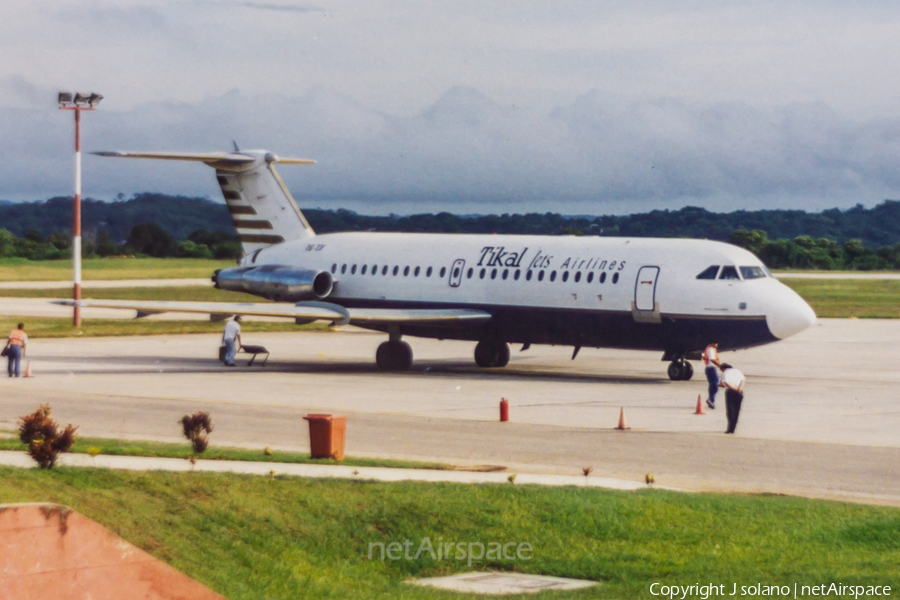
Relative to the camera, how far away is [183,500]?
14562 millimetres

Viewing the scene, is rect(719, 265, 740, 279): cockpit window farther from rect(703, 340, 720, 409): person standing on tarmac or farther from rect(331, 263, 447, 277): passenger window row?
rect(331, 263, 447, 277): passenger window row

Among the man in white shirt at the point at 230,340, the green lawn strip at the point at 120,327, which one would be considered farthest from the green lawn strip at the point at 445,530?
the green lawn strip at the point at 120,327

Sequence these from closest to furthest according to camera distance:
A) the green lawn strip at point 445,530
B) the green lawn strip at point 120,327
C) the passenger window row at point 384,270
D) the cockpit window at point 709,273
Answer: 1. the green lawn strip at point 445,530
2. the cockpit window at point 709,273
3. the passenger window row at point 384,270
4. the green lawn strip at point 120,327

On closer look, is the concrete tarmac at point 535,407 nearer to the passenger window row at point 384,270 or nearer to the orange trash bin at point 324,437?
the orange trash bin at point 324,437

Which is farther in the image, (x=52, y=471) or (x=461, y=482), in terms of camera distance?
(x=461, y=482)

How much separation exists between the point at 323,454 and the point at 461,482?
2799 mm

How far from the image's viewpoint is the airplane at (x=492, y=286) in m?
31.1

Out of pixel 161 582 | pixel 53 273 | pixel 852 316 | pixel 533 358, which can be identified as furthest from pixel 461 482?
pixel 53 273

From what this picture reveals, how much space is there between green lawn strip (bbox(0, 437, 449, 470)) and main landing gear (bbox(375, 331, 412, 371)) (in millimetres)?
15279

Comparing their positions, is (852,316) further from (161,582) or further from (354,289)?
(161,582)

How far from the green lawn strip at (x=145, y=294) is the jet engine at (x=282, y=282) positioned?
31.4 metres

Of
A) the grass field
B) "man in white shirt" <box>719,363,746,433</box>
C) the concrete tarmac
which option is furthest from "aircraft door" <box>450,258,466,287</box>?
the grass field

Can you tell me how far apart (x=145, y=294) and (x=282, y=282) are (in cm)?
3755

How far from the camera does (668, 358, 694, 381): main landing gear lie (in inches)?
1280
